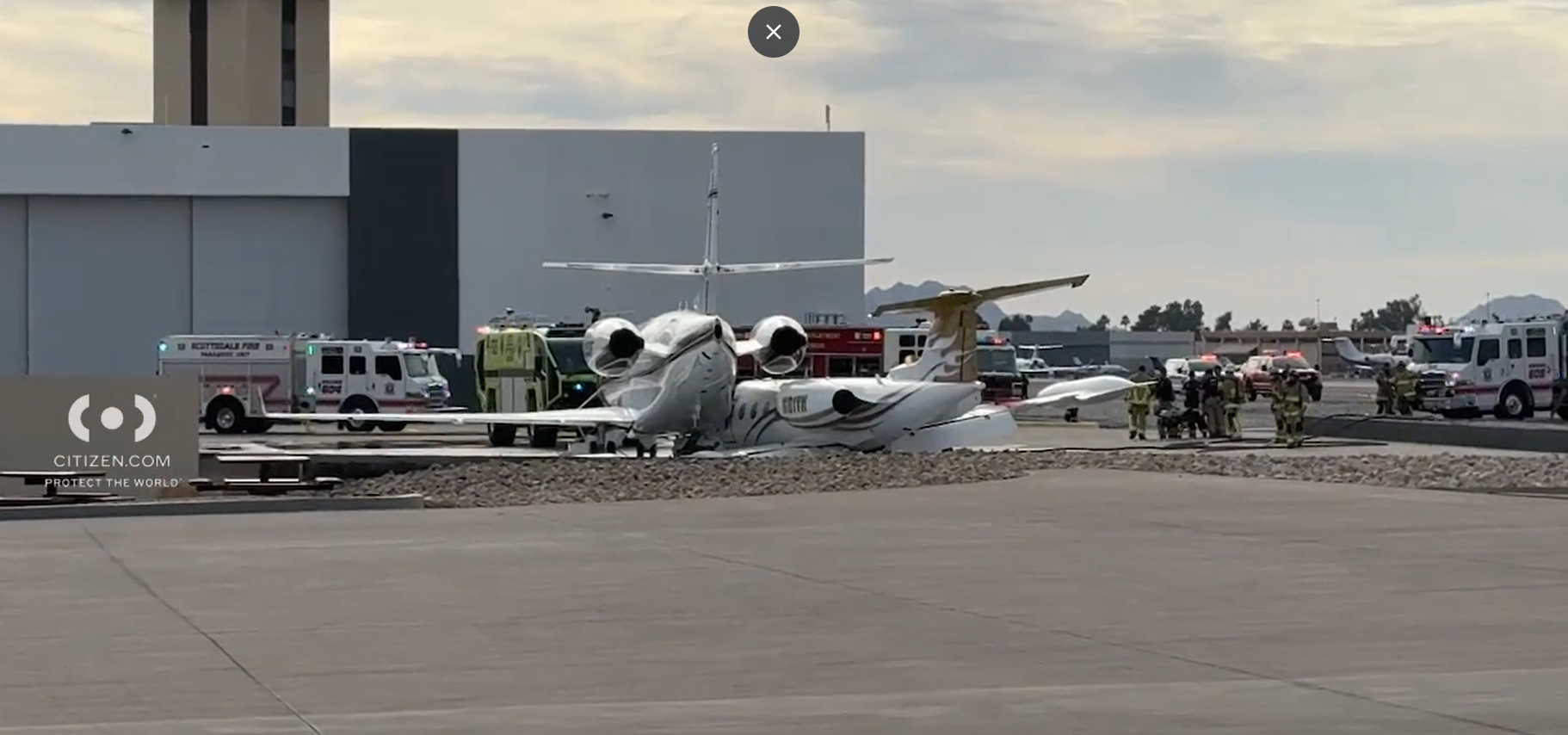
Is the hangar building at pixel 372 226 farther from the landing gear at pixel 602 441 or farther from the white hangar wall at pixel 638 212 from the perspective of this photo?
the landing gear at pixel 602 441

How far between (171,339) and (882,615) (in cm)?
3921

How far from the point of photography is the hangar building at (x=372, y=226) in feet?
204

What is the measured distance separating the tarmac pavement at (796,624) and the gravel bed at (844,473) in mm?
3755

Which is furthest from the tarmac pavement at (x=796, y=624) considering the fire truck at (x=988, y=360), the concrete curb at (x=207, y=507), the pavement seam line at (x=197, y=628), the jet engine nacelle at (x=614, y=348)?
the fire truck at (x=988, y=360)

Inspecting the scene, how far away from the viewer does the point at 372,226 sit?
63094 millimetres

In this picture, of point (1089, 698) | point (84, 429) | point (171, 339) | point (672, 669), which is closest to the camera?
point (1089, 698)

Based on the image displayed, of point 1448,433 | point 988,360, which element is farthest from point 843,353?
point 1448,433

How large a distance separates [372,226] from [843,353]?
19.2 metres

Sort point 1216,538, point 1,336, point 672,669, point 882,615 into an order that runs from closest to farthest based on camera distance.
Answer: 1. point 672,669
2. point 882,615
3. point 1216,538
4. point 1,336

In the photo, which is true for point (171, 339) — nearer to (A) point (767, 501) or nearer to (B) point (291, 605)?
(A) point (767, 501)

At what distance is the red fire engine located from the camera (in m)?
50.3

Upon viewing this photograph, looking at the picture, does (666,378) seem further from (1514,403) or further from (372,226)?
(372,226)

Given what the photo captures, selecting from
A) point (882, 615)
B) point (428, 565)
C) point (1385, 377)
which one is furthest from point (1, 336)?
point (882, 615)

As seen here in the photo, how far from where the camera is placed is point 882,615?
1253 centimetres
